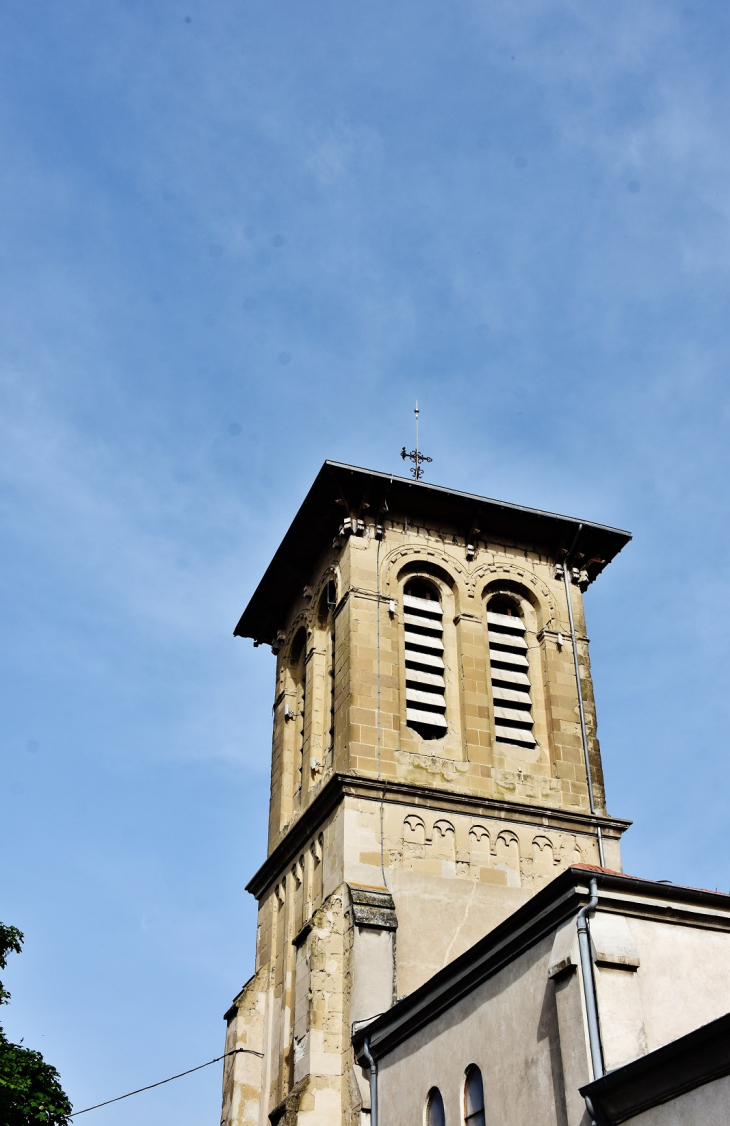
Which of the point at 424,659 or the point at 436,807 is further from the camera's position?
the point at 424,659

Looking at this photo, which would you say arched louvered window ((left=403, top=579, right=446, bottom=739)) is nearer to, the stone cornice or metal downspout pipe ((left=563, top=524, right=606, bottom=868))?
the stone cornice

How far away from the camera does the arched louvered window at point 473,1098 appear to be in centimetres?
1559

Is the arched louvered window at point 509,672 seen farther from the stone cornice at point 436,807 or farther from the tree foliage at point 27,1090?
the tree foliage at point 27,1090

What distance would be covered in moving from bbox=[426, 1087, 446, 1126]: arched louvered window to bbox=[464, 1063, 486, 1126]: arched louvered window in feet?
2.07

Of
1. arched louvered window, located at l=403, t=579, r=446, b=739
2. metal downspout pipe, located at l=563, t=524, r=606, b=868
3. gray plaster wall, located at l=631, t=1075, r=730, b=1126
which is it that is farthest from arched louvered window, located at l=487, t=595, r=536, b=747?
gray plaster wall, located at l=631, t=1075, r=730, b=1126

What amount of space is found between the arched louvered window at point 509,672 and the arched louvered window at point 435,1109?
9.73 m

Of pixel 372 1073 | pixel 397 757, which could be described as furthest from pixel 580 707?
pixel 372 1073

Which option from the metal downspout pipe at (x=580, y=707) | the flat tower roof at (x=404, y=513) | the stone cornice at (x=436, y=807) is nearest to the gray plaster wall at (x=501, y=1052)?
the stone cornice at (x=436, y=807)

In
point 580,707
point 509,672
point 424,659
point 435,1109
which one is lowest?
point 435,1109

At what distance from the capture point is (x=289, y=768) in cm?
2842

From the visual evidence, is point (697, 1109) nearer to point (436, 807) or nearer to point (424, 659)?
point (436, 807)

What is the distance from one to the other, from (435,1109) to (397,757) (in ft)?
27.9

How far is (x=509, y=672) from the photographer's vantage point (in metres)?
27.1

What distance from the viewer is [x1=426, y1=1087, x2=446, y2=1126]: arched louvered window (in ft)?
54.3
